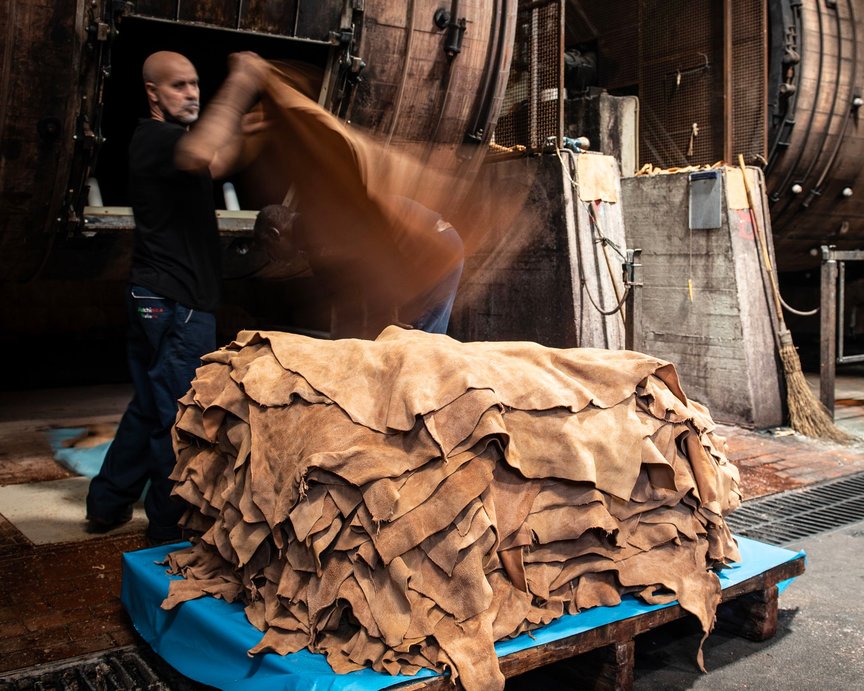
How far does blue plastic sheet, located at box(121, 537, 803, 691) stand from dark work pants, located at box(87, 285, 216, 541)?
27.5 inches

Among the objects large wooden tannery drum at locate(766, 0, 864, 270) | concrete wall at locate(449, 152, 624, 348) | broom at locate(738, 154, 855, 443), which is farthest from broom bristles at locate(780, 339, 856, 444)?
large wooden tannery drum at locate(766, 0, 864, 270)

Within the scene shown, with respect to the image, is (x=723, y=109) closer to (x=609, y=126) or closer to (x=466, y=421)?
(x=609, y=126)

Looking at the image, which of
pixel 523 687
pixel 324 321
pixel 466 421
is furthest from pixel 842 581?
pixel 324 321

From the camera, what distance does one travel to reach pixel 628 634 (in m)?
2.78

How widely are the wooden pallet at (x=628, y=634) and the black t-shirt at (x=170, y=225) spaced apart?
215 cm

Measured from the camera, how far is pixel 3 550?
3.93 m

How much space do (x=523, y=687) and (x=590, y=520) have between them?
0.62 metres

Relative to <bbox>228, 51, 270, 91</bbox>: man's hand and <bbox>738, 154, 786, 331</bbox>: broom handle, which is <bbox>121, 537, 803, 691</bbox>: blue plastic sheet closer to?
<bbox>228, 51, 270, 91</bbox>: man's hand

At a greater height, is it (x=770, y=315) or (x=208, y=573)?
(x=770, y=315)

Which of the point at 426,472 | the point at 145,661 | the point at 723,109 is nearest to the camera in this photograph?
the point at 426,472

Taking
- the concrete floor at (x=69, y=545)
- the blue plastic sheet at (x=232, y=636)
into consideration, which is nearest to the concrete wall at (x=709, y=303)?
the concrete floor at (x=69, y=545)

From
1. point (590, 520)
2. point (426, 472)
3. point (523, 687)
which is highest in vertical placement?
point (426, 472)

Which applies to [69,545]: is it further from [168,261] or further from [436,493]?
[436,493]

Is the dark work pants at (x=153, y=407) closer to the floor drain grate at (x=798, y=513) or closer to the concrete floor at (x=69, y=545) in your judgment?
the concrete floor at (x=69, y=545)
